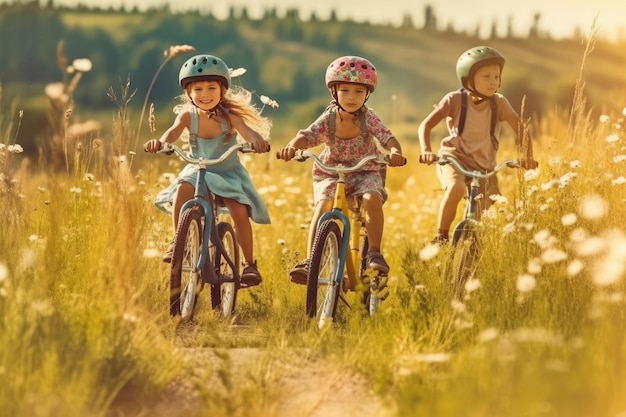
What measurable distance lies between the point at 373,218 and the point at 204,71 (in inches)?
60.9

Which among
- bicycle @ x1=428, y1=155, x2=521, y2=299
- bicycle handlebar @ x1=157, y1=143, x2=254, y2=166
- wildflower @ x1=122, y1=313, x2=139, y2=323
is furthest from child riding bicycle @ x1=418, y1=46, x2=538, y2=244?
wildflower @ x1=122, y1=313, x2=139, y2=323

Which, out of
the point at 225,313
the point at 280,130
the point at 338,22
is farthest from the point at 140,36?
the point at 225,313

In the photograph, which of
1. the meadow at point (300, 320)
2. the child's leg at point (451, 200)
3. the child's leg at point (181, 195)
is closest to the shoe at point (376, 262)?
the meadow at point (300, 320)

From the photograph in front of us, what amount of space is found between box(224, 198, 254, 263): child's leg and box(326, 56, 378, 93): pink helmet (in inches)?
44.4

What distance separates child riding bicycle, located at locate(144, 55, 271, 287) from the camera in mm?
7715

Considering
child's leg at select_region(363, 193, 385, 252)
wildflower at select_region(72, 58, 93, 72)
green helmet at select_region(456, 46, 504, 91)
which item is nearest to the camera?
Result: wildflower at select_region(72, 58, 93, 72)

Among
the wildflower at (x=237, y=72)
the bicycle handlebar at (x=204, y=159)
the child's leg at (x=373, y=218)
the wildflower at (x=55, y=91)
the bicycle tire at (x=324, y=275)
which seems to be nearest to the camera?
the wildflower at (x=55, y=91)

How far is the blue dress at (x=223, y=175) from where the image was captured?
7777 millimetres

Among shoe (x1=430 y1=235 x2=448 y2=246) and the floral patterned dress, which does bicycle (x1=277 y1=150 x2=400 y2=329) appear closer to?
the floral patterned dress

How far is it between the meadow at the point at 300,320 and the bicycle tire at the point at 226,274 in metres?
0.14

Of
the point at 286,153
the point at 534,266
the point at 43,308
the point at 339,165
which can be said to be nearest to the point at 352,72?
the point at 339,165

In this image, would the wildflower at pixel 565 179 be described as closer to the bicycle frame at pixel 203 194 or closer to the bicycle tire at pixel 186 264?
the bicycle frame at pixel 203 194

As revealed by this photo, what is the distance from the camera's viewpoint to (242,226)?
804 centimetres

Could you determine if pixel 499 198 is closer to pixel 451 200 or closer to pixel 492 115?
pixel 451 200
